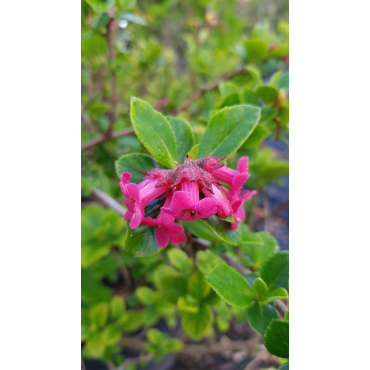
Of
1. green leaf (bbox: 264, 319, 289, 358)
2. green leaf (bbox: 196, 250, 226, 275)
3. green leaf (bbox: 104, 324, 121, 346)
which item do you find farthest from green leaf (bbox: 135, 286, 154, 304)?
green leaf (bbox: 264, 319, 289, 358)

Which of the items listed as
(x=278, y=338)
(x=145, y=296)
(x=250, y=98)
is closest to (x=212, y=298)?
(x=278, y=338)

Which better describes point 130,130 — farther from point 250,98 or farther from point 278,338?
point 278,338

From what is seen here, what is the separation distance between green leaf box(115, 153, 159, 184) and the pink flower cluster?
67mm

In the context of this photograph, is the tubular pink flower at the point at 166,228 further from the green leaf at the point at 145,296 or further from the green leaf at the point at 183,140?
the green leaf at the point at 145,296

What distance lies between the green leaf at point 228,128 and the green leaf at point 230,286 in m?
0.21

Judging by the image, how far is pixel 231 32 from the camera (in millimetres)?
1648

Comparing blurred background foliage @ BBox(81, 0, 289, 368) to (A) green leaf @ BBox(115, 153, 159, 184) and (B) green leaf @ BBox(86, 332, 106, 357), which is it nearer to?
(B) green leaf @ BBox(86, 332, 106, 357)

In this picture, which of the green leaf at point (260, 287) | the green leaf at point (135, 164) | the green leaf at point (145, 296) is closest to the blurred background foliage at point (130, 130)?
the green leaf at point (145, 296)

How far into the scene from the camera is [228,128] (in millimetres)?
549

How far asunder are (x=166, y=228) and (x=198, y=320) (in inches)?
16.1

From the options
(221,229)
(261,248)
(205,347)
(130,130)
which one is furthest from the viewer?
(205,347)

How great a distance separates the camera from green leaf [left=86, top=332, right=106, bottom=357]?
90 centimetres

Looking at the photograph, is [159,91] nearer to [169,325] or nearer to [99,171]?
[99,171]

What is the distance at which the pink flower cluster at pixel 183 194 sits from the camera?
42 centimetres
